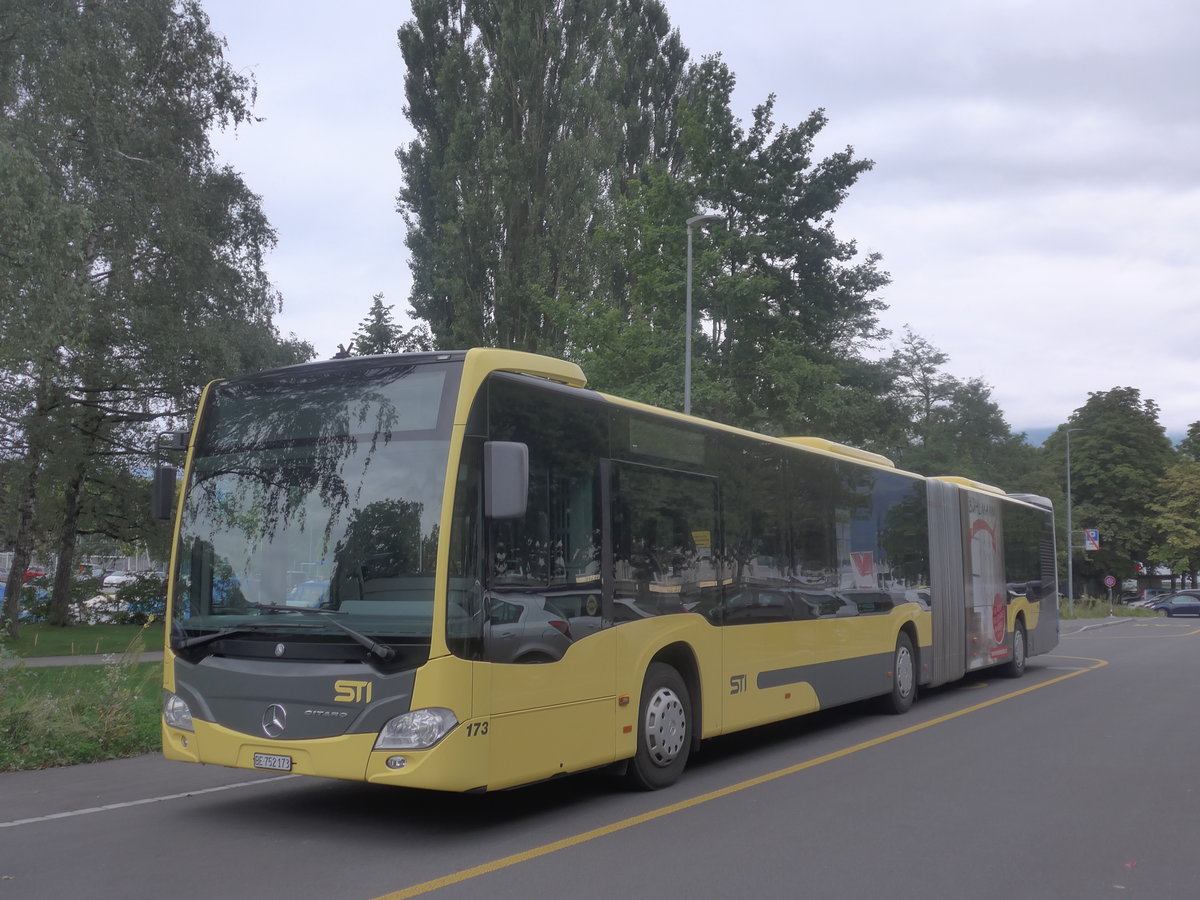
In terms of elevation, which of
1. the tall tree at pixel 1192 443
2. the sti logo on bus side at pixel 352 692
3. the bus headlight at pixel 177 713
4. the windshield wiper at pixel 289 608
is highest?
the tall tree at pixel 1192 443

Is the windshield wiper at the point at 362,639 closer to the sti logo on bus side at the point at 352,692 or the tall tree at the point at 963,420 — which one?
the sti logo on bus side at the point at 352,692

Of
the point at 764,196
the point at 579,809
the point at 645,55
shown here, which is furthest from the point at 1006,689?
the point at 645,55

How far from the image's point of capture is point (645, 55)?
1598 inches

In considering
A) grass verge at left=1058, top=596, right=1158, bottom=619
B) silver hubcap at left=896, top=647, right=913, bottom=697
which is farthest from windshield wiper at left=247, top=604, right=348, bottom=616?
grass verge at left=1058, top=596, right=1158, bottom=619

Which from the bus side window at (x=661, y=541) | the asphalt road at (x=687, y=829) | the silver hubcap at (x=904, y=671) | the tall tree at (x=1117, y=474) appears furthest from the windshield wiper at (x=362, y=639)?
the tall tree at (x=1117, y=474)

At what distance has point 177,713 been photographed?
7676mm

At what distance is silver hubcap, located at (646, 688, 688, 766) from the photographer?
880 cm

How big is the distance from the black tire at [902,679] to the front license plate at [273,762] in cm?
875

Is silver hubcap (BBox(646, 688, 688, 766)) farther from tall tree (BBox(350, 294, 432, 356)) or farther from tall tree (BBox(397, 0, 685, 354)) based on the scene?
tall tree (BBox(350, 294, 432, 356))

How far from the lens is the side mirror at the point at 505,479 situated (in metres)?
6.85

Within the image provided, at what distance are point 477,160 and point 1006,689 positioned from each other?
24.1m

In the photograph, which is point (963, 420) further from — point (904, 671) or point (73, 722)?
point (73, 722)

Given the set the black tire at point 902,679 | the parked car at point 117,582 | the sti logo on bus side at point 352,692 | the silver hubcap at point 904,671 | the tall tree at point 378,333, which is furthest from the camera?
the tall tree at point 378,333

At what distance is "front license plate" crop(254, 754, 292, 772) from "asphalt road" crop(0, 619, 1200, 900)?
45cm
